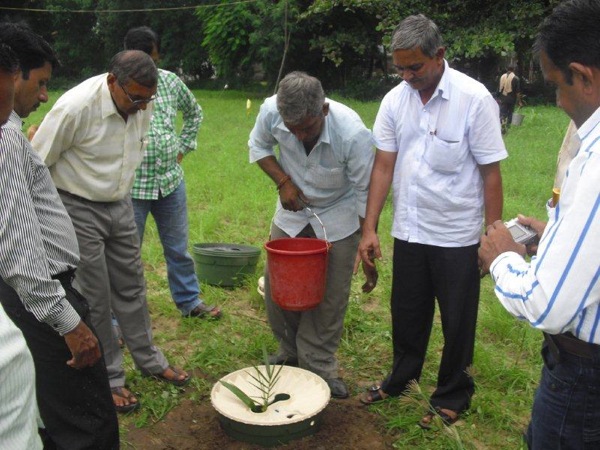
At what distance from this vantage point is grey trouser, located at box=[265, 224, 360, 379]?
3.81 m

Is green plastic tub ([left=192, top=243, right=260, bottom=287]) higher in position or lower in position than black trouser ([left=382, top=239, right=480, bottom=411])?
lower

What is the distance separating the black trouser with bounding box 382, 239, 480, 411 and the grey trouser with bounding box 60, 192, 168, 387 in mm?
1371

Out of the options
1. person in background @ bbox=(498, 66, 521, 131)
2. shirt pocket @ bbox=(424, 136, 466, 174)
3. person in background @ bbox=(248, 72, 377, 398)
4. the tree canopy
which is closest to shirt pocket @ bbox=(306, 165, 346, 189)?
A: person in background @ bbox=(248, 72, 377, 398)

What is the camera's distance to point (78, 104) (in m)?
3.36

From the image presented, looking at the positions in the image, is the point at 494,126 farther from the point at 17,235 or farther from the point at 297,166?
the point at 17,235

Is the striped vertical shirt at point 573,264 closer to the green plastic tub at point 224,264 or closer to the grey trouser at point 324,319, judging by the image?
the grey trouser at point 324,319

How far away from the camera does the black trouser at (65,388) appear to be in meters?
2.50

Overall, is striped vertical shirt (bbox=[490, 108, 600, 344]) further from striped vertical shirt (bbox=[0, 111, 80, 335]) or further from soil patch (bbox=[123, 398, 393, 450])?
soil patch (bbox=[123, 398, 393, 450])

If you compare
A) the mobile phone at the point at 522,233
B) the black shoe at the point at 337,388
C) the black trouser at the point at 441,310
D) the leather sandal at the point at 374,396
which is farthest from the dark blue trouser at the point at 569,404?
the black shoe at the point at 337,388

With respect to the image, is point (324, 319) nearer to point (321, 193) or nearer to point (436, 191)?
point (321, 193)

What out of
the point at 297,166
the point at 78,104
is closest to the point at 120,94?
the point at 78,104

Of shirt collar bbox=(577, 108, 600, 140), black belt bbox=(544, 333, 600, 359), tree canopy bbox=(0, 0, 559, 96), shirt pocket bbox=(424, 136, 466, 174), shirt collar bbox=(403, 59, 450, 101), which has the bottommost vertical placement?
tree canopy bbox=(0, 0, 559, 96)

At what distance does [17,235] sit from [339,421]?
6.65 ft

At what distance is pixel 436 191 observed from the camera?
328cm
